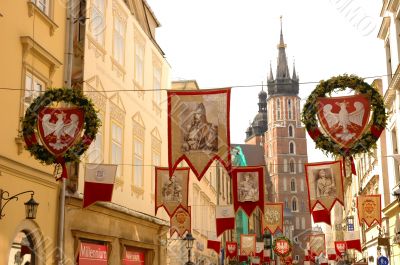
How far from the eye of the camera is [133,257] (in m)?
20.9

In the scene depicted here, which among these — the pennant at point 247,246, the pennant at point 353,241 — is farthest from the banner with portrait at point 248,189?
the pennant at point 247,246

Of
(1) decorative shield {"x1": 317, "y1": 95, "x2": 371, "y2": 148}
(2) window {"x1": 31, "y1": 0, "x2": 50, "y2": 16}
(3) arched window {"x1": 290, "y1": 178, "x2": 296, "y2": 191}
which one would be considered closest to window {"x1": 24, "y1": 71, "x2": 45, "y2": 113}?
(2) window {"x1": 31, "y1": 0, "x2": 50, "y2": 16}

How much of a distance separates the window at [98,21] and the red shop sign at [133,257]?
704 cm

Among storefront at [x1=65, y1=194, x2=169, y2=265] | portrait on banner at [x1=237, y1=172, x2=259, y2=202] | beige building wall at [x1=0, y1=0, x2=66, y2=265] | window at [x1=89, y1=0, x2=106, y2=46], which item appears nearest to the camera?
beige building wall at [x1=0, y1=0, x2=66, y2=265]

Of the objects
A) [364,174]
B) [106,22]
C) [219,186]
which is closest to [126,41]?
[106,22]

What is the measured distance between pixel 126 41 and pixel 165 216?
815 cm

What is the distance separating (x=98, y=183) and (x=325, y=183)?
867 cm

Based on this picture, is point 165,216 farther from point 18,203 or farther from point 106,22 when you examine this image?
point 18,203

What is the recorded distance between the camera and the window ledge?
14.5m

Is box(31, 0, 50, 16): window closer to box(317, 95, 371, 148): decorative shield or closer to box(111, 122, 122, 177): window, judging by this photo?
box(111, 122, 122, 177): window

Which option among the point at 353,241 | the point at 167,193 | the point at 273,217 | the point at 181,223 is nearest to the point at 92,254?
Answer: the point at 167,193

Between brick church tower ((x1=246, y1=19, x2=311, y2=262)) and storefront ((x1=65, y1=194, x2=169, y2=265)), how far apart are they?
106 m

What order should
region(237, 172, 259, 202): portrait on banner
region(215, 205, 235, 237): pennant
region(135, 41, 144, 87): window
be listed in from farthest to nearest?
region(135, 41, 144, 87): window, region(215, 205, 235, 237): pennant, region(237, 172, 259, 202): portrait on banner

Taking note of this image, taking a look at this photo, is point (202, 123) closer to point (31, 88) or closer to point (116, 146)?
point (31, 88)
